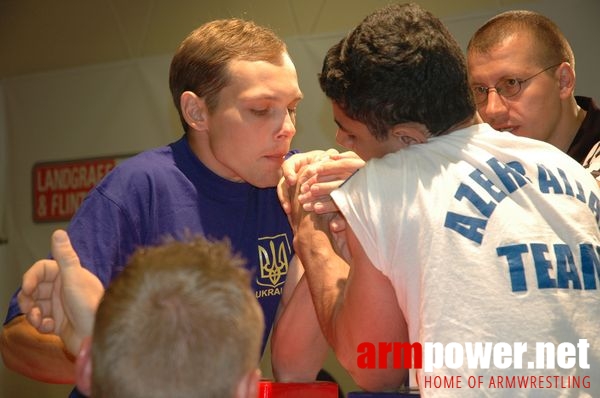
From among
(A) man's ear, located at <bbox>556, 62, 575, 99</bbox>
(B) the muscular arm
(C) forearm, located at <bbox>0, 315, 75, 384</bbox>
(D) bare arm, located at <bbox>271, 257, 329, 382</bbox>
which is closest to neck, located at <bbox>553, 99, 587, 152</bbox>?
(A) man's ear, located at <bbox>556, 62, 575, 99</bbox>

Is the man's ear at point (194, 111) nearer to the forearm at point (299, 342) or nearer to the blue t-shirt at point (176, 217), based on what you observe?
the blue t-shirt at point (176, 217)

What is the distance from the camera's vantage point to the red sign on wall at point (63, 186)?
5434 millimetres

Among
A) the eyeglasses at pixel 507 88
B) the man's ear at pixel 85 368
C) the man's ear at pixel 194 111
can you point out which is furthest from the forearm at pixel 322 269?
the eyeglasses at pixel 507 88

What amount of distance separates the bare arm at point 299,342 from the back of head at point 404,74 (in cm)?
55

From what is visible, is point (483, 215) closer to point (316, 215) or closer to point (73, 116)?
point (316, 215)

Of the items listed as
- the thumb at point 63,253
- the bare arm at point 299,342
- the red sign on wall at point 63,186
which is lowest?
the bare arm at point 299,342

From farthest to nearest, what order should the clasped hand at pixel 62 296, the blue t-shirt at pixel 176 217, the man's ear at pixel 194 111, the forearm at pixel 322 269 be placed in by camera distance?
the man's ear at pixel 194 111 < the blue t-shirt at pixel 176 217 < the forearm at pixel 322 269 < the clasped hand at pixel 62 296

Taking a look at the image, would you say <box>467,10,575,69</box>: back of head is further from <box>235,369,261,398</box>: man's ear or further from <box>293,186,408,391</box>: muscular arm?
<box>235,369,261,398</box>: man's ear

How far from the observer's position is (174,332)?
1015 mm

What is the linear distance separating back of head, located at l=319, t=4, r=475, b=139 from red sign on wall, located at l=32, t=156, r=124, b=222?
3.86m

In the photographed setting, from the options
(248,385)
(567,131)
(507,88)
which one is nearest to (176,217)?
(248,385)

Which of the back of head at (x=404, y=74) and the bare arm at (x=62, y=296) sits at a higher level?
the back of head at (x=404, y=74)

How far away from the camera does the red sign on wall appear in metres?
5.43

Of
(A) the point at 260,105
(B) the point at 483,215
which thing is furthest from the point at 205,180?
(B) the point at 483,215
